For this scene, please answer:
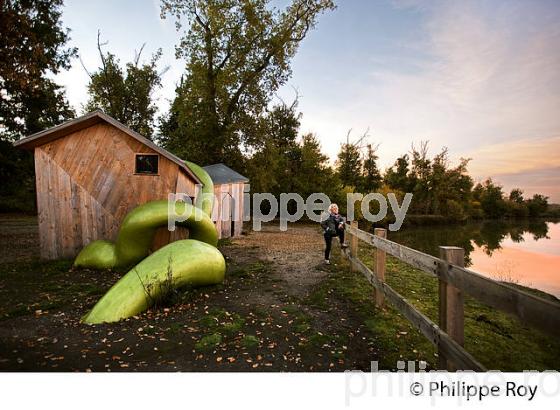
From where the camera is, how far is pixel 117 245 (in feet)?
28.8

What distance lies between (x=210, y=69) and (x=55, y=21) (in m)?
8.99

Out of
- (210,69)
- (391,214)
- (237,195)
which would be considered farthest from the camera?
(391,214)

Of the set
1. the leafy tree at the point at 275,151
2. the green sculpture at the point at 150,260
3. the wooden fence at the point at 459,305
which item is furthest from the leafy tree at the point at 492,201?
the wooden fence at the point at 459,305

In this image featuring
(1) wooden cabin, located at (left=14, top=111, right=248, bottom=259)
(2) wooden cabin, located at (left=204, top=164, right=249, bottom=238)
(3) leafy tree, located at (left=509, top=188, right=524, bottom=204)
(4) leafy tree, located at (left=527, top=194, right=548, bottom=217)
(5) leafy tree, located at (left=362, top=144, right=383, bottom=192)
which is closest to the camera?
(1) wooden cabin, located at (left=14, top=111, right=248, bottom=259)

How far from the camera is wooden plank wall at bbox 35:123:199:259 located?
9.91 meters

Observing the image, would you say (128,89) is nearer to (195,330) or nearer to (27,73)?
(27,73)

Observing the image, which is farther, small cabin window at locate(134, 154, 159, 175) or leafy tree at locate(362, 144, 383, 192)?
leafy tree at locate(362, 144, 383, 192)

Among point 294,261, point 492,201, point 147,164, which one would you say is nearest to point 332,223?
point 294,261

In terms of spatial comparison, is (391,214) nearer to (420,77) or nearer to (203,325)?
(420,77)

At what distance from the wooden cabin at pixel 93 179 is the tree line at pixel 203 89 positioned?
5.41 meters

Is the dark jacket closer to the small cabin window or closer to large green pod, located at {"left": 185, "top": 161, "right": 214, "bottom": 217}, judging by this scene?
large green pod, located at {"left": 185, "top": 161, "right": 214, "bottom": 217}

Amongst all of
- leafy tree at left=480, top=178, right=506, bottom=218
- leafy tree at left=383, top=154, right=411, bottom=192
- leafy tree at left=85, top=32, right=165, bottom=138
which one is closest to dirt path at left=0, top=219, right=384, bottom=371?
leafy tree at left=85, top=32, right=165, bottom=138

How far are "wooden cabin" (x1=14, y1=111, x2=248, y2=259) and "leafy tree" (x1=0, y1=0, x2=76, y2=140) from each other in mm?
5349
